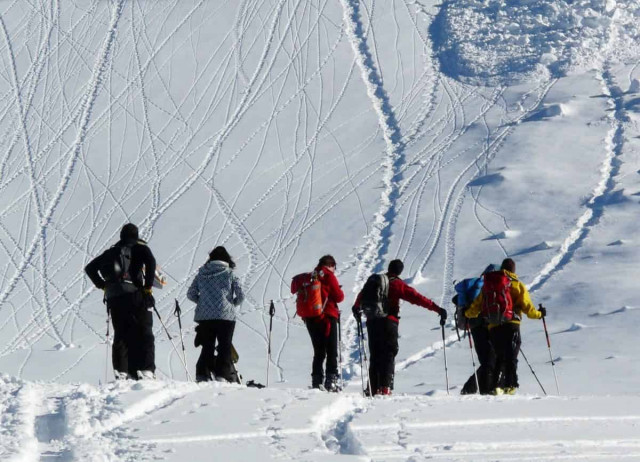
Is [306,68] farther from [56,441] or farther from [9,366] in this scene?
[56,441]

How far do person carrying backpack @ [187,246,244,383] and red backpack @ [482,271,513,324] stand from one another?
2018 mm

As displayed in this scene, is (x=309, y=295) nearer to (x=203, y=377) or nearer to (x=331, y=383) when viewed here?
(x=331, y=383)

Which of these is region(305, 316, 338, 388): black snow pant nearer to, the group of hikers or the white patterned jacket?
the group of hikers

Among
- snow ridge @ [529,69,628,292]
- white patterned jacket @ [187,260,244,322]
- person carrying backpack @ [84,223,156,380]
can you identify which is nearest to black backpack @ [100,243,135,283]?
person carrying backpack @ [84,223,156,380]

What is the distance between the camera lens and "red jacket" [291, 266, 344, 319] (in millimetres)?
9680

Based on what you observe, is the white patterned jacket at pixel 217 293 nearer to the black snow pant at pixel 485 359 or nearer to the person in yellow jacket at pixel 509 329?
the person in yellow jacket at pixel 509 329

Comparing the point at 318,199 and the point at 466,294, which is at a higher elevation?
the point at 318,199

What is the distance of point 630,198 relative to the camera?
797 inches

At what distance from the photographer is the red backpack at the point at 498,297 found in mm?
9633

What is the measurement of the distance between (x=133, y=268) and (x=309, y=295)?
1.46 metres

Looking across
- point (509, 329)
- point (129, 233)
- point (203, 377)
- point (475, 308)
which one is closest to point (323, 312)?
point (203, 377)

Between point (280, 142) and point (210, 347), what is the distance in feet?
→ 50.6

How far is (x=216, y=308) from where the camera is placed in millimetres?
9477

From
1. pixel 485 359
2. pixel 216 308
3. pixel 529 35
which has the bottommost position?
pixel 485 359
